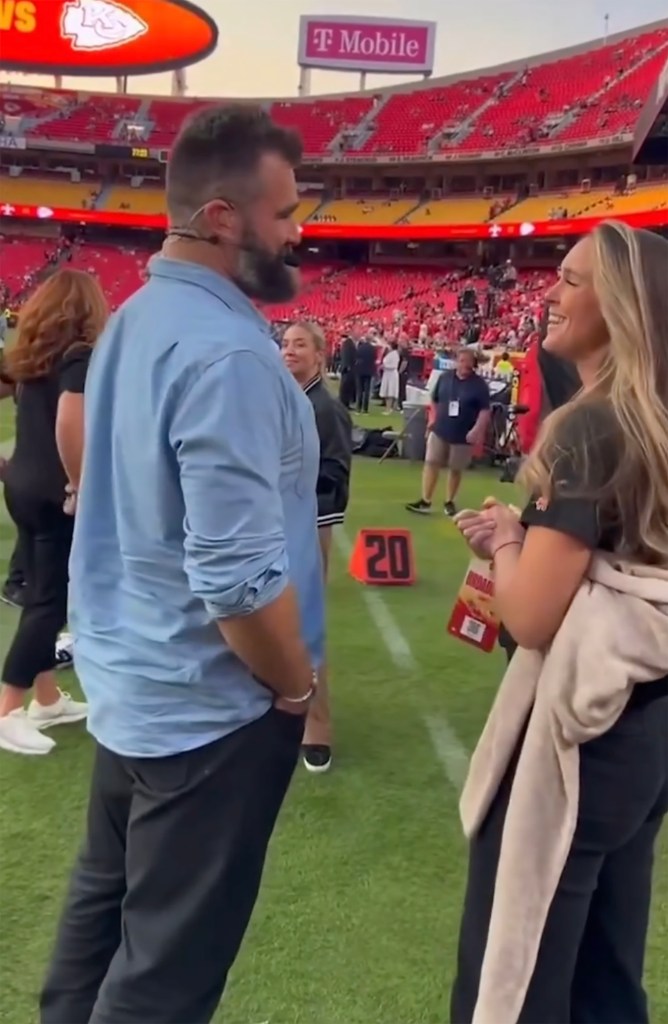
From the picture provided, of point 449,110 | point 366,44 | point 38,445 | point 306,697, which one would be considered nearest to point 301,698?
point 306,697

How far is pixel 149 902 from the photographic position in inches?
72.0

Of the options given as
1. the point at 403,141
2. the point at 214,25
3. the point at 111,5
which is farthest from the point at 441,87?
the point at 111,5

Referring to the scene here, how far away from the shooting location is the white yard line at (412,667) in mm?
4383

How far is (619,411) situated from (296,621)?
2.24 ft

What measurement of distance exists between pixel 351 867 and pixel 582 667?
187 cm

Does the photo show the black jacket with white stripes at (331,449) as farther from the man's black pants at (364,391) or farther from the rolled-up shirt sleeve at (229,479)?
the man's black pants at (364,391)

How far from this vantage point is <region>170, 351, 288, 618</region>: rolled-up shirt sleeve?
1.59m

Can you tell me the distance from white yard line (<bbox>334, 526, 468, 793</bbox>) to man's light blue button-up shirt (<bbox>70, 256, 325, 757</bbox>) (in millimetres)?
2558

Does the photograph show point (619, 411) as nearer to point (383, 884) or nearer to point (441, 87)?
point (383, 884)

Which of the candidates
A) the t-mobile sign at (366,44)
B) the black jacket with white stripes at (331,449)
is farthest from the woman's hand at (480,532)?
the t-mobile sign at (366,44)

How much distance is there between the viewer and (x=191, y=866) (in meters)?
1.81

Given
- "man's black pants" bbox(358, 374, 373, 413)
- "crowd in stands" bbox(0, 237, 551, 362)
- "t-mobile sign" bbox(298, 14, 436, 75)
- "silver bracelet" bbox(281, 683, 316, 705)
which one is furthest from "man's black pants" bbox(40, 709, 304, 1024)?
"t-mobile sign" bbox(298, 14, 436, 75)

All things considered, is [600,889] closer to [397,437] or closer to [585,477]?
[585,477]

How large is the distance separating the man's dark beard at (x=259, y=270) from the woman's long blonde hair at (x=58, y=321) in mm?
2229
